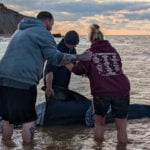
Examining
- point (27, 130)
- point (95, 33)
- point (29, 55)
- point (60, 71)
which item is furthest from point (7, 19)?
point (29, 55)

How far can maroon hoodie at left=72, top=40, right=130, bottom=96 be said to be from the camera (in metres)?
6.30

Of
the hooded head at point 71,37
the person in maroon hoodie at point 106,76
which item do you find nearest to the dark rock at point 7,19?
the hooded head at point 71,37

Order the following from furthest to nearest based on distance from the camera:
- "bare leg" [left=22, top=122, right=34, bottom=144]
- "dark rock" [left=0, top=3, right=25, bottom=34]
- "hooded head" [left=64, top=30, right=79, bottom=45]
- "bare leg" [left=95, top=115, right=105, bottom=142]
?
"dark rock" [left=0, top=3, right=25, bottom=34]
"hooded head" [left=64, top=30, right=79, bottom=45]
"bare leg" [left=95, top=115, right=105, bottom=142]
"bare leg" [left=22, top=122, right=34, bottom=144]

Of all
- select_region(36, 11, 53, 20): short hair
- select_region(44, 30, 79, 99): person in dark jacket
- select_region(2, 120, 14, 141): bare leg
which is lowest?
select_region(2, 120, 14, 141): bare leg

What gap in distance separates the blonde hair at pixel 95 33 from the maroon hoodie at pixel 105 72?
0.17 m

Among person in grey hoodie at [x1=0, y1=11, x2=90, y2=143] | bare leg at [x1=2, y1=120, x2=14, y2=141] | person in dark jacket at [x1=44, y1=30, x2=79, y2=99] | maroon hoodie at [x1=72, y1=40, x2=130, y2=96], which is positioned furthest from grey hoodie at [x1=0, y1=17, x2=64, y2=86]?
person in dark jacket at [x1=44, y1=30, x2=79, y2=99]

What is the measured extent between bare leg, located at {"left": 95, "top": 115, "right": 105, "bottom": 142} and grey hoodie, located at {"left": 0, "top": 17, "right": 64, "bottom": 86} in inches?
44.6

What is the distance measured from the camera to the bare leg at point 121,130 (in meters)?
6.51

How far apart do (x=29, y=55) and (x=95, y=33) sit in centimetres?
103

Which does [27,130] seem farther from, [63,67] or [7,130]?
[63,67]

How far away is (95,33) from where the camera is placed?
6.49 m

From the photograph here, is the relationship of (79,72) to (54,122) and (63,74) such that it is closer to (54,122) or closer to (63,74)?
(63,74)

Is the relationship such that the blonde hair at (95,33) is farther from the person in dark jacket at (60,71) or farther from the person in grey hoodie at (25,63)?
the person in dark jacket at (60,71)

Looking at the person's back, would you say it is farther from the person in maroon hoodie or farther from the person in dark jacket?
the person in maroon hoodie
